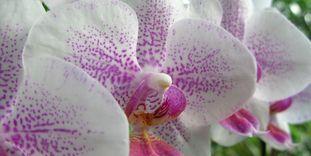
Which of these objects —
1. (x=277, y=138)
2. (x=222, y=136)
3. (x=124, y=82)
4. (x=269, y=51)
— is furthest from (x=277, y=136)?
(x=124, y=82)

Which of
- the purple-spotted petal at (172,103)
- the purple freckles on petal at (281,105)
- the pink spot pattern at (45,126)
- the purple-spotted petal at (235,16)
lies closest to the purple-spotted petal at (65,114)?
the pink spot pattern at (45,126)

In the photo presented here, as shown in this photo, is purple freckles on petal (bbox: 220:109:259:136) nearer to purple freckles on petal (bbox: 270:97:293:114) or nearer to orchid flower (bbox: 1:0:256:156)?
orchid flower (bbox: 1:0:256:156)

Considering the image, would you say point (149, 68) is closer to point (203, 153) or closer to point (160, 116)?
point (160, 116)

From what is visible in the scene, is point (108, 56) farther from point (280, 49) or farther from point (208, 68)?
point (280, 49)

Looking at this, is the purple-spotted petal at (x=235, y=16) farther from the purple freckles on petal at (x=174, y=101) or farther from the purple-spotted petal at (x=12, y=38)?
the purple-spotted petal at (x=12, y=38)

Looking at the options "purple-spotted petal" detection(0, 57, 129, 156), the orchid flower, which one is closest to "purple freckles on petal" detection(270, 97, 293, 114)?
the orchid flower

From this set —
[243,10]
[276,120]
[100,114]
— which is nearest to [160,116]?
[100,114]
